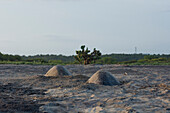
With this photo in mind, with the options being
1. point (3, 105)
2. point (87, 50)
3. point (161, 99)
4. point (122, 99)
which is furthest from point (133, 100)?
point (87, 50)

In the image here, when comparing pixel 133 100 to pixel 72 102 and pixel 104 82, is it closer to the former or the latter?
pixel 72 102

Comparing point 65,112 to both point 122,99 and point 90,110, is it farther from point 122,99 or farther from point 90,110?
point 122,99

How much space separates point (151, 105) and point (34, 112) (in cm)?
246

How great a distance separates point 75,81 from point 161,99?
162 inches

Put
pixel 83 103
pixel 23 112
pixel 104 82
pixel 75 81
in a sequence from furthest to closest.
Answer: pixel 75 81 < pixel 104 82 < pixel 83 103 < pixel 23 112

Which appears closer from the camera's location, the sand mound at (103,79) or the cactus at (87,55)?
the sand mound at (103,79)

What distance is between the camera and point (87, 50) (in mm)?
24922

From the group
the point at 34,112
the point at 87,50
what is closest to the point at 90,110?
the point at 34,112

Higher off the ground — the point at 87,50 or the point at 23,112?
the point at 87,50

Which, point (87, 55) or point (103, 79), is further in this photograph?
point (87, 55)

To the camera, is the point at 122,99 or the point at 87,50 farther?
the point at 87,50

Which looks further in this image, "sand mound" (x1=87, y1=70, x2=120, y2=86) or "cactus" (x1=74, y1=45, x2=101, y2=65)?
"cactus" (x1=74, y1=45, x2=101, y2=65)

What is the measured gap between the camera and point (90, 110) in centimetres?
501

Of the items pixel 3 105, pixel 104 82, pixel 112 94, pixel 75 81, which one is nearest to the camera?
pixel 3 105
